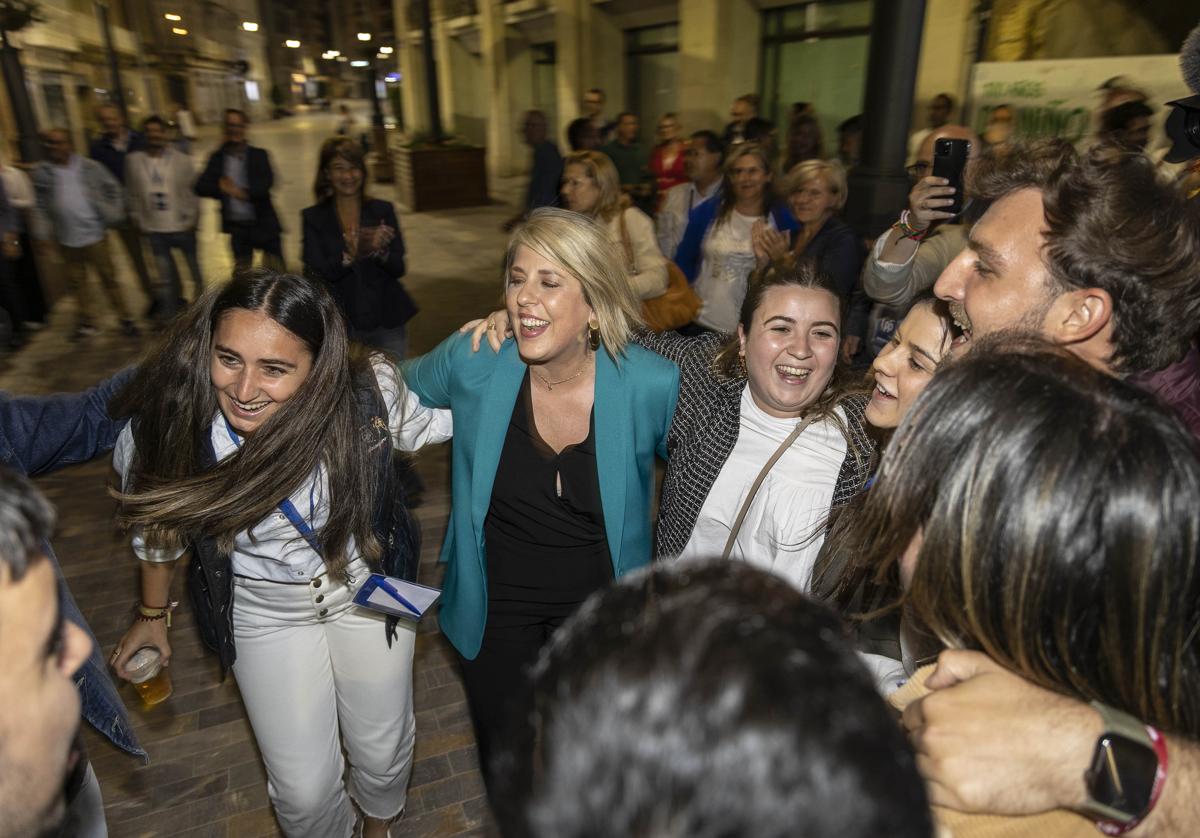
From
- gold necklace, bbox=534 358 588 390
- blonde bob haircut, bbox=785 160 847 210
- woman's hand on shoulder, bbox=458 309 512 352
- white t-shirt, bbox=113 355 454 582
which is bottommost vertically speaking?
white t-shirt, bbox=113 355 454 582

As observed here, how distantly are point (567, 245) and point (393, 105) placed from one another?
89.4 feet

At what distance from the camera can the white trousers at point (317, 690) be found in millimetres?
2168

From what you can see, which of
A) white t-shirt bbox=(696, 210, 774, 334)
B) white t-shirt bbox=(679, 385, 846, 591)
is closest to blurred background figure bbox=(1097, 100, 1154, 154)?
white t-shirt bbox=(696, 210, 774, 334)

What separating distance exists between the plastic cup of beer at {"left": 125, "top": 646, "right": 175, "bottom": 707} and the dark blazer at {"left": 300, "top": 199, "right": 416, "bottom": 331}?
3.07 metres

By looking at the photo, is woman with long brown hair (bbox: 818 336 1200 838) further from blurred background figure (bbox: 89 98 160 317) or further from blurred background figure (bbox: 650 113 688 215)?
blurred background figure (bbox: 89 98 160 317)

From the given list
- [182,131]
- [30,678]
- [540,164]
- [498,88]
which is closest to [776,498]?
[30,678]

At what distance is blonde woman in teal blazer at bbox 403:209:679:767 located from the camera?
242 centimetres

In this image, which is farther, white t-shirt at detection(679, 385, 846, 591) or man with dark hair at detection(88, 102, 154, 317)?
man with dark hair at detection(88, 102, 154, 317)

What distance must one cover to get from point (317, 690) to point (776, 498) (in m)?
1.57

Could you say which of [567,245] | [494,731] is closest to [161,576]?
[494,731]

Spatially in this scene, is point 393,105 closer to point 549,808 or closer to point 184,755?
point 184,755

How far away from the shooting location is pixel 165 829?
2.68 metres

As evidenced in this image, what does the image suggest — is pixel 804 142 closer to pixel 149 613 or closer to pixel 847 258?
pixel 847 258

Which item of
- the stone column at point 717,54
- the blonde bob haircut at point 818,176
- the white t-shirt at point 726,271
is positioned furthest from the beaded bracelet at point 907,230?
the stone column at point 717,54
